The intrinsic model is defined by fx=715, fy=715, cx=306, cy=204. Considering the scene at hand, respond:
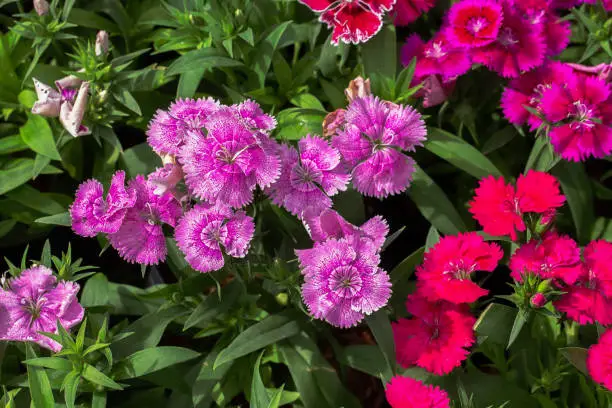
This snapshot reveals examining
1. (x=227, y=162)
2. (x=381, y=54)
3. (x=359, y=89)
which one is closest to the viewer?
(x=227, y=162)

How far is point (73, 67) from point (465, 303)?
47.2 inches

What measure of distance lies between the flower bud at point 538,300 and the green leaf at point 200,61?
91cm

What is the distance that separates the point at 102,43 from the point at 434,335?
106cm

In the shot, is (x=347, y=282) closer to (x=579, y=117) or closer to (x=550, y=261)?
(x=550, y=261)

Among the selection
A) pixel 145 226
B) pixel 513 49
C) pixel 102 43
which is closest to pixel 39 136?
pixel 102 43

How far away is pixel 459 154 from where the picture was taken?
6.00 ft

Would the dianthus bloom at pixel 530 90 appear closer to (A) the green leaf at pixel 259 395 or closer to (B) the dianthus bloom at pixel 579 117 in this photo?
(B) the dianthus bloom at pixel 579 117

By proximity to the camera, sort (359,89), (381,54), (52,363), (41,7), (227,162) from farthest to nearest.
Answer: (381,54), (41,7), (359,89), (52,363), (227,162)

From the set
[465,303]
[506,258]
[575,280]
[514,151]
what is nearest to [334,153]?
[465,303]

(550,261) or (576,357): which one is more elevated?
(550,261)

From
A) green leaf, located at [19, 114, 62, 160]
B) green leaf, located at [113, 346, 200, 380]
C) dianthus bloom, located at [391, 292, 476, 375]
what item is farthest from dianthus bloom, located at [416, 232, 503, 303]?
green leaf, located at [19, 114, 62, 160]

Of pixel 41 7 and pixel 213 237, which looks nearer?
pixel 213 237

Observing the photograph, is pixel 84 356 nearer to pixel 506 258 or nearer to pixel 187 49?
pixel 187 49

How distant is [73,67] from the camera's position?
6.35ft
